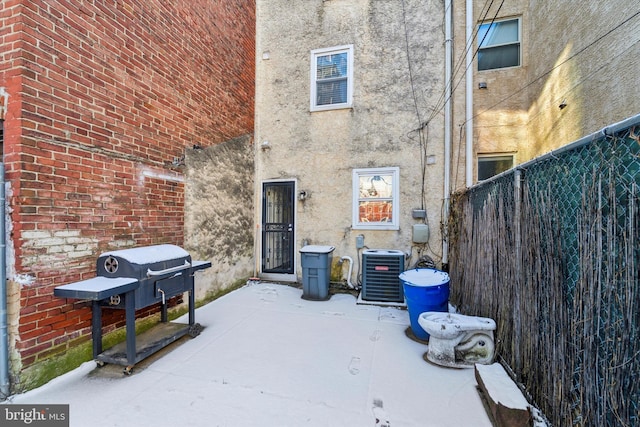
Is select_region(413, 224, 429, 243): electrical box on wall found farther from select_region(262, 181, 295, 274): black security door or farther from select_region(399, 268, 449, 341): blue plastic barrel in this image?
select_region(262, 181, 295, 274): black security door

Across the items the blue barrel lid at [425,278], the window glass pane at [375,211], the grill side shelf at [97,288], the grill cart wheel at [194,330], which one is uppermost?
the window glass pane at [375,211]

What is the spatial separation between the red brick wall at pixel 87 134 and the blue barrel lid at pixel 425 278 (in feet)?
11.6

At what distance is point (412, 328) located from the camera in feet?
12.3

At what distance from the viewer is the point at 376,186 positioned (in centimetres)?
584

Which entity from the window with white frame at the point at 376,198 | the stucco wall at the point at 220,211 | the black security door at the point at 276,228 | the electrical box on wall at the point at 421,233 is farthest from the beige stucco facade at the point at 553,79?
the stucco wall at the point at 220,211

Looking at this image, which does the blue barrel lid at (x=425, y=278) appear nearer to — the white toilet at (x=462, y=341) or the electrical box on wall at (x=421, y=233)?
the white toilet at (x=462, y=341)

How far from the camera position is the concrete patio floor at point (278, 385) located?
7.24 ft

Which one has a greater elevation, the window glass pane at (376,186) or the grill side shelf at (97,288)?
the window glass pane at (376,186)

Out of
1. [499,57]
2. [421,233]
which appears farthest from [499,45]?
[421,233]

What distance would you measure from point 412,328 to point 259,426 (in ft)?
7.78

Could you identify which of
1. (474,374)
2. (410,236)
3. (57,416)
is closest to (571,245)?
(474,374)

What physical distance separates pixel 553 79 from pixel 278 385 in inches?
249

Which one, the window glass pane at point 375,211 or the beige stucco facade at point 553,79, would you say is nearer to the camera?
the beige stucco facade at point 553,79

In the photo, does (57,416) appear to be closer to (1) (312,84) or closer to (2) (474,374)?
(2) (474,374)
